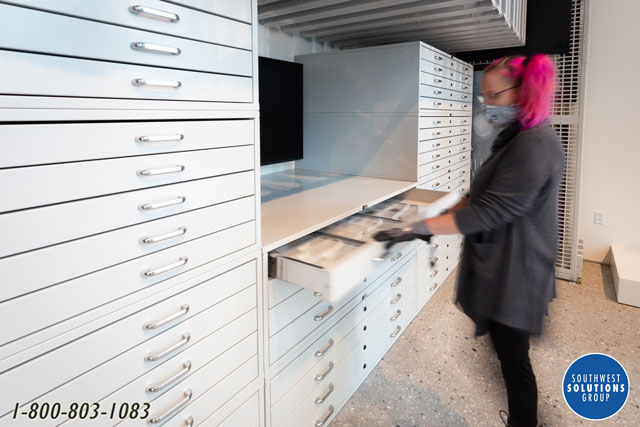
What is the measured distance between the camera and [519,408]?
59.9 inches

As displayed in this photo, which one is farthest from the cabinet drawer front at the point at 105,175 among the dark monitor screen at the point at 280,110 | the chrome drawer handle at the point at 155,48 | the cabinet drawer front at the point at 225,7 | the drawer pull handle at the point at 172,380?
the dark monitor screen at the point at 280,110

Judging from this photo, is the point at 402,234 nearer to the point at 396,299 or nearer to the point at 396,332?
the point at 396,299

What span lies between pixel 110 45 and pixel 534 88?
3.93ft

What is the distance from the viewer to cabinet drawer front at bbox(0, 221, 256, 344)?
0.74 m

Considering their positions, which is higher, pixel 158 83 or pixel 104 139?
pixel 158 83

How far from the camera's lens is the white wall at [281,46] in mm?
2395

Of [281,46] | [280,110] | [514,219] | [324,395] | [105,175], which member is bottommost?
[324,395]

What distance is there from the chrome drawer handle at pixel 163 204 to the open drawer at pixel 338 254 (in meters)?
0.42

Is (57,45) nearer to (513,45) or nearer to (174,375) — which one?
(174,375)

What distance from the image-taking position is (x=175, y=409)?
42.3 inches

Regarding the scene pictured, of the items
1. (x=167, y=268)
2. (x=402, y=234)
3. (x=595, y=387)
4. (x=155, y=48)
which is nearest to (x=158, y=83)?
(x=155, y=48)

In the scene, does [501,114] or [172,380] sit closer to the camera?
[172,380]

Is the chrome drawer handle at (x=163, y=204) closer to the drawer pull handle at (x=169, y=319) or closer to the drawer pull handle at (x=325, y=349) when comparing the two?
the drawer pull handle at (x=169, y=319)

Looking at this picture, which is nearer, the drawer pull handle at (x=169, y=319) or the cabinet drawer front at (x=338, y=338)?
the drawer pull handle at (x=169, y=319)
